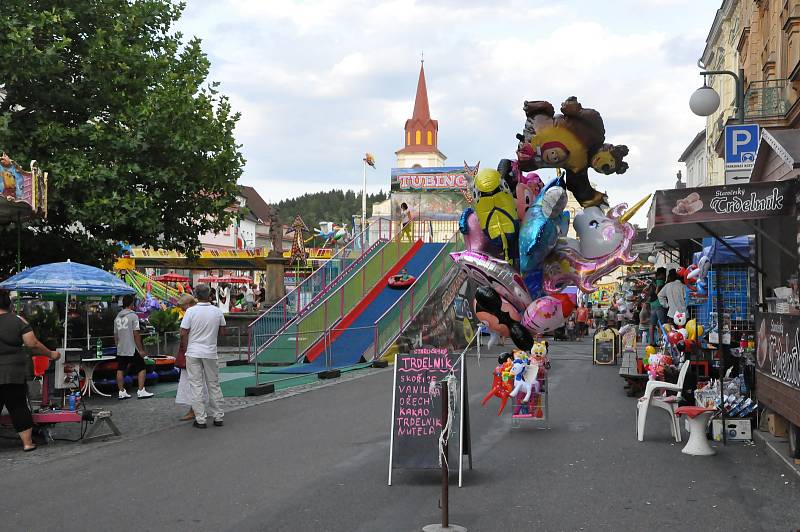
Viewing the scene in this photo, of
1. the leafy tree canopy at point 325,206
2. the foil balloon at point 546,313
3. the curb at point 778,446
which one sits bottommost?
the curb at point 778,446

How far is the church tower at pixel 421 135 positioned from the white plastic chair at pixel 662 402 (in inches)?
4957

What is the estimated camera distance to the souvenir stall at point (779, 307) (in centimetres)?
838

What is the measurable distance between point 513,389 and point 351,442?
2334mm

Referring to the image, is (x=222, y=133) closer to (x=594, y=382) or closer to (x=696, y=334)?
(x=594, y=382)

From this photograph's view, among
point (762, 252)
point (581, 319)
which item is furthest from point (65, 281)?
point (581, 319)

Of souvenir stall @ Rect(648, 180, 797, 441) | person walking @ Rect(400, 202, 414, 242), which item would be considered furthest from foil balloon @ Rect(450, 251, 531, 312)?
person walking @ Rect(400, 202, 414, 242)

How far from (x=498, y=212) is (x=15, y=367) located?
237 inches

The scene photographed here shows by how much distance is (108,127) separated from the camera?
16.9m

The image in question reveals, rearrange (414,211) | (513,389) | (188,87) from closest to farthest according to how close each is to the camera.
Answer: (513,389)
(188,87)
(414,211)

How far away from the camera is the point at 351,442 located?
33.6 feet

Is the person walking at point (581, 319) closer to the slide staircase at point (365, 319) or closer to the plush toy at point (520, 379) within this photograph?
the slide staircase at point (365, 319)

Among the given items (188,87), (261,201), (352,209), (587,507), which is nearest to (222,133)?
(188,87)

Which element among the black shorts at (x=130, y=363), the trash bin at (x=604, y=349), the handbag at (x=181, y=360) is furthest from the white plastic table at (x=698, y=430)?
the trash bin at (x=604, y=349)

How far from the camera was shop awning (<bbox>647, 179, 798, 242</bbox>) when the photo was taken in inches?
343
